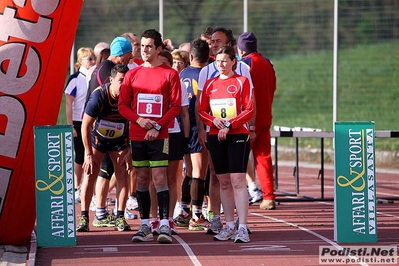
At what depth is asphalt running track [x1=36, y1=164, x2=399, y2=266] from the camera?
849 cm

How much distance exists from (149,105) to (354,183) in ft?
7.23

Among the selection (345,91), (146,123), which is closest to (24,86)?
(146,123)

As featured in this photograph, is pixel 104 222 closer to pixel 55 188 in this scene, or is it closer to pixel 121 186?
pixel 121 186

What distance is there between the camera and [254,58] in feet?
41.1

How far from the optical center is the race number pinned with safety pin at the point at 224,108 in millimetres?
9531

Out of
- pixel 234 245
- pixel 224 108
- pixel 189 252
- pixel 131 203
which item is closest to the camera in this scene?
pixel 189 252

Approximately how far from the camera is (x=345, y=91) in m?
19.8

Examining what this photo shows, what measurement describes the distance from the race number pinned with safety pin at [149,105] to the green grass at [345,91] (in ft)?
31.4

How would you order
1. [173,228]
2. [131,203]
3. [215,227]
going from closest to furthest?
[173,228] → [215,227] → [131,203]

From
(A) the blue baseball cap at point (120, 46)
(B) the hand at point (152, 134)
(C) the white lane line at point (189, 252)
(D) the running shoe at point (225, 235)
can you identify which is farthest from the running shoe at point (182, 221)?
(A) the blue baseball cap at point (120, 46)

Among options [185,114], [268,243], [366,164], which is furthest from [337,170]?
[185,114]

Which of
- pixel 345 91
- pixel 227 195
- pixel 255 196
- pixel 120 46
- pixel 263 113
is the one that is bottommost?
pixel 255 196

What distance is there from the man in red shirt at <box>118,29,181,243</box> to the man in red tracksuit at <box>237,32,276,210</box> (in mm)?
3040

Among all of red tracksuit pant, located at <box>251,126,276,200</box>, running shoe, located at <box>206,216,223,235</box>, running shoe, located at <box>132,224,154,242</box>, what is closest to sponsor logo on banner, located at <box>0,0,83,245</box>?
running shoe, located at <box>132,224,154,242</box>
